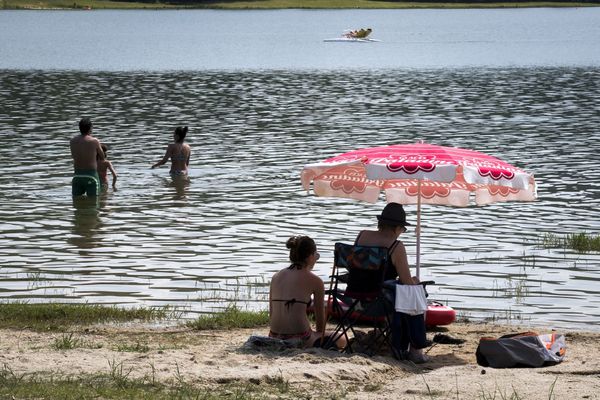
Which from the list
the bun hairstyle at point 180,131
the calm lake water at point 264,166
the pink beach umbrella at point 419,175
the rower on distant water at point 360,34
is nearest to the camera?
the pink beach umbrella at point 419,175

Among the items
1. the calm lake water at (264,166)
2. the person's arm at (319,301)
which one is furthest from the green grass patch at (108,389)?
the calm lake water at (264,166)

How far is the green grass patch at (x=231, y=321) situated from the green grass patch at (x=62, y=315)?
865 millimetres

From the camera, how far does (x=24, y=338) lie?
42.7 feet

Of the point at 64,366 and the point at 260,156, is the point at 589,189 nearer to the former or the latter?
the point at 260,156

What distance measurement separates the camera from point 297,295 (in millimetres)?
12508

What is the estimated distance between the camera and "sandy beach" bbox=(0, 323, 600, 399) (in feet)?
35.1

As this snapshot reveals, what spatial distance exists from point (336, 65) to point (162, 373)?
66214 millimetres

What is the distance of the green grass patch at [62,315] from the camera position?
559 inches

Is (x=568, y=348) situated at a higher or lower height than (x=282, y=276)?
lower

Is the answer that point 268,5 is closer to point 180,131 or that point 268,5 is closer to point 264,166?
point 264,166

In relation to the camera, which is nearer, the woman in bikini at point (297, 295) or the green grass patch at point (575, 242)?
the woman in bikini at point (297, 295)

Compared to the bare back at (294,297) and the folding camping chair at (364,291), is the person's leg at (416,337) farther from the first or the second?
the bare back at (294,297)

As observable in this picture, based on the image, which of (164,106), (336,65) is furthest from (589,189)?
(336,65)

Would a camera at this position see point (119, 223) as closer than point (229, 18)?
Yes
